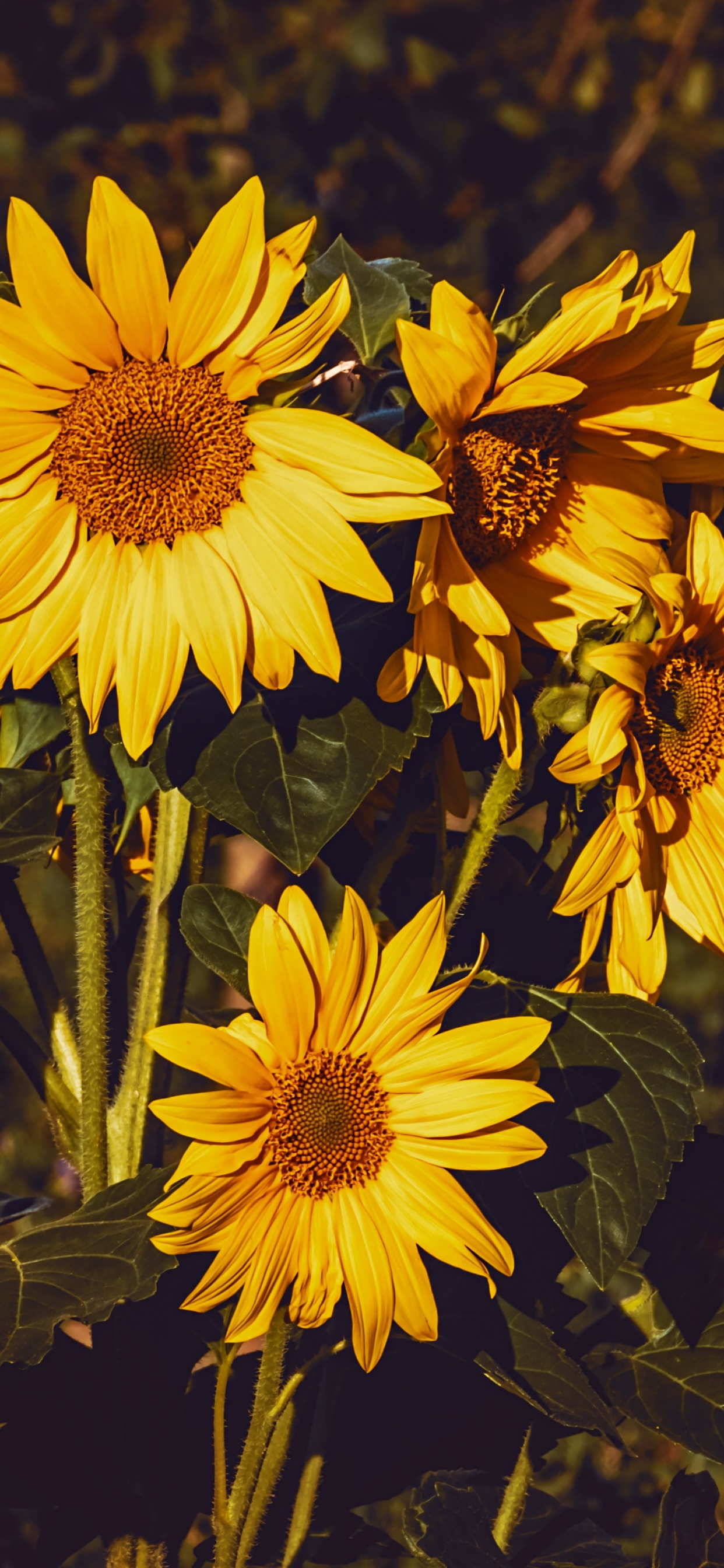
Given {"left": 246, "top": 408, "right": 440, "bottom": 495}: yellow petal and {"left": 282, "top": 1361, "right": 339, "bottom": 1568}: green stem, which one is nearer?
{"left": 246, "top": 408, "right": 440, "bottom": 495}: yellow petal

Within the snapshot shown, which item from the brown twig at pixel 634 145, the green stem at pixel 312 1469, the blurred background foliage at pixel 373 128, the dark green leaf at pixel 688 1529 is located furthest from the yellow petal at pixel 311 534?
the brown twig at pixel 634 145

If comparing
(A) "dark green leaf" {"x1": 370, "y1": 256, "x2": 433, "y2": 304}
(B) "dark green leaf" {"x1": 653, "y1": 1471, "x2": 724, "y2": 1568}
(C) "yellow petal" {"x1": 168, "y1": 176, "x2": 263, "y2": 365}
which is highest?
(A) "dark green leaf" {"x1": 370, "y1": 256, "x2": 433, "y2": 304}

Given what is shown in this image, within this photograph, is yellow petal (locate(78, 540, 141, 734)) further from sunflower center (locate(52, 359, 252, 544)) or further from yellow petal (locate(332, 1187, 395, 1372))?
yellow petal (locate(332, 1187, 395, 1372))

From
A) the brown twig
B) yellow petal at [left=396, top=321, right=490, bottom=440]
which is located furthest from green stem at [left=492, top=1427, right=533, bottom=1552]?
the brown twig

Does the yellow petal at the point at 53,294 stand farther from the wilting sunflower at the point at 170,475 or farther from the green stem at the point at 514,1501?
the green stem at the point at 514,1501

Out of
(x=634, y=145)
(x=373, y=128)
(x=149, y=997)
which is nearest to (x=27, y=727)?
(x=149, y=997)

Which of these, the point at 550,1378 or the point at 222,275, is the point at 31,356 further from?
the point at 550,1378

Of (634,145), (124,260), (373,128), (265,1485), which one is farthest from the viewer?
(634,145)
